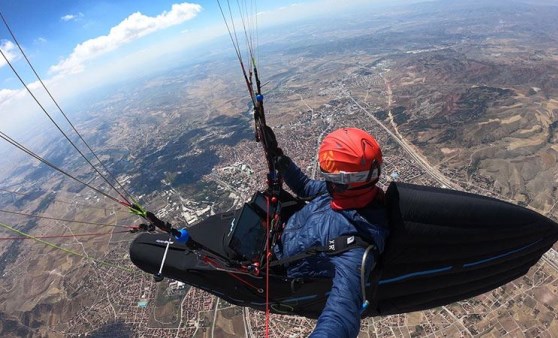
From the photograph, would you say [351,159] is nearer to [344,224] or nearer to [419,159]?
[344,224]

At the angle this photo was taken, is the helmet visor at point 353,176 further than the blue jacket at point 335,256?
Yes

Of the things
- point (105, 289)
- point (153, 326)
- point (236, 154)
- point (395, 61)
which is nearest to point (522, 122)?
point (236, 154)

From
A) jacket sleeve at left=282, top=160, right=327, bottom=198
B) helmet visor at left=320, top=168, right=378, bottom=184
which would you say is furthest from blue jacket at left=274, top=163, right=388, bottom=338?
jacket sleeve at left=282, top=160, right=327, bottom=198

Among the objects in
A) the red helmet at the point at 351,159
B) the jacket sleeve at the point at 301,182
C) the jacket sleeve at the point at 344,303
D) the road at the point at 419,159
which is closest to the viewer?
the jacket sleeve at the point at 344,303

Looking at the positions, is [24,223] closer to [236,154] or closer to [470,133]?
[236,154]

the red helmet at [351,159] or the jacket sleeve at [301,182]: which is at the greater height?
the red helmet at [351,159]

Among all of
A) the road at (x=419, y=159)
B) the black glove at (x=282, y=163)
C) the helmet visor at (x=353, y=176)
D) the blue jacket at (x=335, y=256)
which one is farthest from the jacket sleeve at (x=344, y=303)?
the road at (x=419, y=159)

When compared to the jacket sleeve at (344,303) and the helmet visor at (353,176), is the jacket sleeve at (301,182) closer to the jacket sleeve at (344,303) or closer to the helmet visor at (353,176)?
the helmet visor at (353,176)
